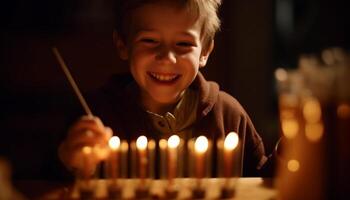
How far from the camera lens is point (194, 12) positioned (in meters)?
1.59

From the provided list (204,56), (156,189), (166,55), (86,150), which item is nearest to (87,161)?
(86,150)

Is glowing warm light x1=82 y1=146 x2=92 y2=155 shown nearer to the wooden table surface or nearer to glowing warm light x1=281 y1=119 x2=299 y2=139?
the wooden table surface

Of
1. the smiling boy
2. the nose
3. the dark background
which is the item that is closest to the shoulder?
the smiling boy

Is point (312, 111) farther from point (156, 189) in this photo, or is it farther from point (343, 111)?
point (156, 189)

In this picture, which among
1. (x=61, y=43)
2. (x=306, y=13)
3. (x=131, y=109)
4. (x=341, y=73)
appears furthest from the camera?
(x=306, y=13)

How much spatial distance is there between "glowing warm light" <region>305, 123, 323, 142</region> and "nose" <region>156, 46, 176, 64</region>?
57cm

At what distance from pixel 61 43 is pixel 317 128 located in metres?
2.33

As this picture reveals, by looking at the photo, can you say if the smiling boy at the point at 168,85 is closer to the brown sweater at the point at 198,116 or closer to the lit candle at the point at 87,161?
the brown sweater at the point at 198,116

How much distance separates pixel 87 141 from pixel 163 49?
44 centimetres

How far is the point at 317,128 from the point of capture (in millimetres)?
1071

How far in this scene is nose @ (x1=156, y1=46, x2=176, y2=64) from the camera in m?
1.56

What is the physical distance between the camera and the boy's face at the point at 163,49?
156cm

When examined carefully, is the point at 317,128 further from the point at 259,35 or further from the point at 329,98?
the point at 259,35

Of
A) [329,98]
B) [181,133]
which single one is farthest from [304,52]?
[329,98]
